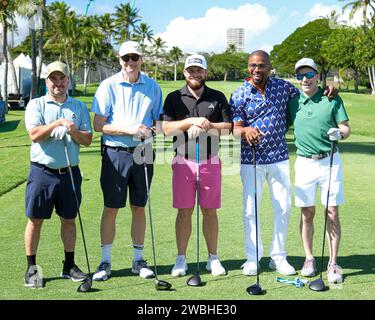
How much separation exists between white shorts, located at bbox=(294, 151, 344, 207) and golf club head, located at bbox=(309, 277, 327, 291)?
822 millimetres

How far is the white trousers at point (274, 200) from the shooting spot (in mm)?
5754

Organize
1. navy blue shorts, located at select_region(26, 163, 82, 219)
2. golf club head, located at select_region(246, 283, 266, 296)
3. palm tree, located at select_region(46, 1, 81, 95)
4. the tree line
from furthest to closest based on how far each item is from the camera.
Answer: palm tree, located at select_region(46, 1, 81, 95) < the tree line < navy blue shorts, located at select_region(26, 163, 82, 219) < golf club head, located at select_region(246, 283, 266, 296)

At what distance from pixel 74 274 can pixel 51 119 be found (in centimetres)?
145

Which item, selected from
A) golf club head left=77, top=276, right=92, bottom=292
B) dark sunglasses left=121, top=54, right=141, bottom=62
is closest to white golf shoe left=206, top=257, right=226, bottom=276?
golf club head left=77, top=276, right=92, bottom=292

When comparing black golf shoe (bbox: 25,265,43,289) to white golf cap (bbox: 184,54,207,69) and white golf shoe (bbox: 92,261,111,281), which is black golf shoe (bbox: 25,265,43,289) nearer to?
white golf shoe (bbox: 92,261,111,281)

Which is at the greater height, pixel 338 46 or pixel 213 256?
pixel 338 46

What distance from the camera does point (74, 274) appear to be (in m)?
5.37

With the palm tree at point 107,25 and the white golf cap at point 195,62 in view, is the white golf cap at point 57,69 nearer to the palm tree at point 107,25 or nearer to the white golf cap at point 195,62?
the white golf cap at point 195,62

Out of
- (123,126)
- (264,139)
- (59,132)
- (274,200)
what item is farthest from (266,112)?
(59,132)

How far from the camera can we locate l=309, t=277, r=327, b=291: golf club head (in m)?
5.02

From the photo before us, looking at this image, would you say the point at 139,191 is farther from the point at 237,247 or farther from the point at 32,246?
the point at 237,247

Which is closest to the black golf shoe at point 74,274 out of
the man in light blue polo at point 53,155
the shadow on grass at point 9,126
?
the man in light blue polo at point 53,155

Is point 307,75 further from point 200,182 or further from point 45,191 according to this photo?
point 45,191
